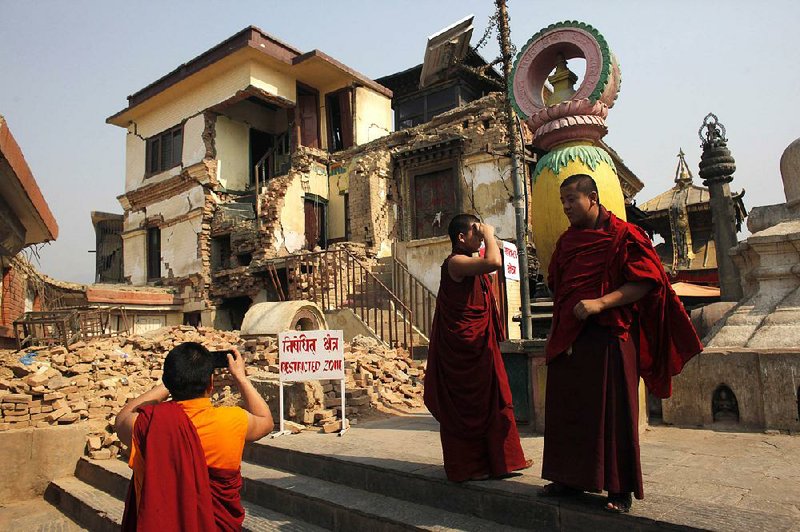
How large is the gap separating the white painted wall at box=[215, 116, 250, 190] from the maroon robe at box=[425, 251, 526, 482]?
18.7 m

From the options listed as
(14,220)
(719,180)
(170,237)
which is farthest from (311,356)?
(170,237)

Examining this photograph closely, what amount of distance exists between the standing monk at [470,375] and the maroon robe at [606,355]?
0.47 meters

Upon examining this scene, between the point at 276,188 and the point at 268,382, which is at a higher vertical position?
the point at 276,188

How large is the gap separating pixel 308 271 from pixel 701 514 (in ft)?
45.0

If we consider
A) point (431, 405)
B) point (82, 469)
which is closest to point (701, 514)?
point (431, 405)

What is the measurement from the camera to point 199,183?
2003 centimetres

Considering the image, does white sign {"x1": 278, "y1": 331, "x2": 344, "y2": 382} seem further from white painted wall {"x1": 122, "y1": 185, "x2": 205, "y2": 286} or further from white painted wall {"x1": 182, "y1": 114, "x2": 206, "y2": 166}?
white painted wall {"x1": 182, "y1": 114, "x2": 206, "y2": 166}

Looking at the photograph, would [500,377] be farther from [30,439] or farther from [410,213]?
[410,213]

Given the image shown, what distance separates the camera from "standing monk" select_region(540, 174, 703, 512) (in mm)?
2320

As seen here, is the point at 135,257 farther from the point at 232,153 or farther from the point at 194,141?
the point at 232,153

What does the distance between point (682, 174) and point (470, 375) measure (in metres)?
23.4

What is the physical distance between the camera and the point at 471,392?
3.05m

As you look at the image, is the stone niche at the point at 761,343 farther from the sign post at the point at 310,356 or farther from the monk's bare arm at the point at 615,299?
the sign post at the point at 310,356

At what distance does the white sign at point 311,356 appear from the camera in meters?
5.39
